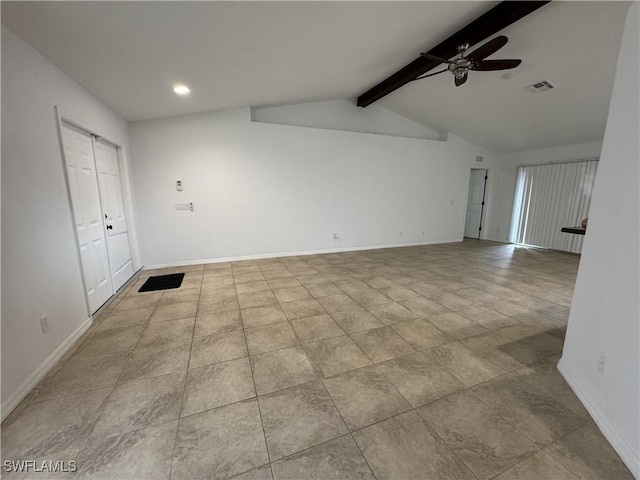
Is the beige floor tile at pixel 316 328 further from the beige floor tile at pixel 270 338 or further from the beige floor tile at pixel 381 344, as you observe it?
the beige floor tile at pixel 381 344

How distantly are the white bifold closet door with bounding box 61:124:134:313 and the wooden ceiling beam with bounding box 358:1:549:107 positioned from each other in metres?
4.40

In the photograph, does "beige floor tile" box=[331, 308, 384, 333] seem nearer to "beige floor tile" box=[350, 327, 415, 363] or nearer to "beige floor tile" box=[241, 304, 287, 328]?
"beige floor tile" box=[350, 327, 415, 363]

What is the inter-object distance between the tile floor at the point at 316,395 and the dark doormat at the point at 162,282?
0.35 metres

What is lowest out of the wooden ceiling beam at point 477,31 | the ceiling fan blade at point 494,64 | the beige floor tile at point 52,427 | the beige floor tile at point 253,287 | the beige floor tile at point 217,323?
the beige floor tile at point 52,427

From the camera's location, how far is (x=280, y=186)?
514 centimetres

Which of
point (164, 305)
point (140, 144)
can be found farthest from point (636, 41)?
point (140, 144)

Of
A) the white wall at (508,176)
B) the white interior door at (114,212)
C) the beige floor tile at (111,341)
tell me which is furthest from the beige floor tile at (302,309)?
the white wall at (508,176)

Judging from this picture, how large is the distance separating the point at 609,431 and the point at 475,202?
7.32 m

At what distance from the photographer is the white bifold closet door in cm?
261

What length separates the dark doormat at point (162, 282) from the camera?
3645 millimetres

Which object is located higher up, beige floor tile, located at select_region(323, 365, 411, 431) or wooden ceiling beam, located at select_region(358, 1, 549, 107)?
wooden ceiling beam, located at select_region(358, 1, 549, 107)

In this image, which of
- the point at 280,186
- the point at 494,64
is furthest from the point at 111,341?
Answer: the point at 494,64

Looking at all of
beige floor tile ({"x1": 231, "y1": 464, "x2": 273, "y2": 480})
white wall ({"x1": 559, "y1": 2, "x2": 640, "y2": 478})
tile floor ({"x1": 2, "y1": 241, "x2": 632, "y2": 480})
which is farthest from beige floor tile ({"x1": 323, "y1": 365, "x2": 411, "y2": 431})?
white wall ({"x1": 559, "y1": 2, "x2": 640, "y2": 478})

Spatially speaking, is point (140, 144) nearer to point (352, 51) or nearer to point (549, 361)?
point (352, 51)
